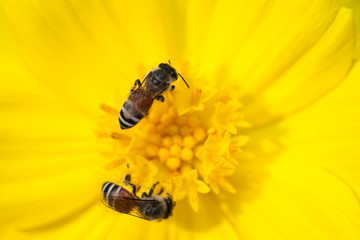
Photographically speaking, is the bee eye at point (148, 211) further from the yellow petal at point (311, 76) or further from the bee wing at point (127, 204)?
the yellow petal at point (311, 76)

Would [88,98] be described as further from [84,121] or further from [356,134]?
[356,134]

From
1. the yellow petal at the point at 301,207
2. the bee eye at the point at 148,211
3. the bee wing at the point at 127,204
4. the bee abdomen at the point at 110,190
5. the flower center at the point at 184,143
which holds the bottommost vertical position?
the yellow petal at the point at 301,207

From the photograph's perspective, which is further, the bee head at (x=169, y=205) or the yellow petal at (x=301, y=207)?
the bee head at (x=169, y=205)

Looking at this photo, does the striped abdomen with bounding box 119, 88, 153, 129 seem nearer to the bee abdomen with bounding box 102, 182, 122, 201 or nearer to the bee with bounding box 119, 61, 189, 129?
the bee with bounding box 119, 61, 189, 129

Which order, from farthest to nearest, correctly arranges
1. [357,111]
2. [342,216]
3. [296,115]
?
[296,115]
[357,111]
[342,216]

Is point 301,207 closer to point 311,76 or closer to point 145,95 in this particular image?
point 311,76

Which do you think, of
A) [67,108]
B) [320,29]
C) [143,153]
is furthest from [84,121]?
[320,29]

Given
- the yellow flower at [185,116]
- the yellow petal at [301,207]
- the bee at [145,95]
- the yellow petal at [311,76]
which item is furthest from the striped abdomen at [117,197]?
the yellow petal at [311,76]
